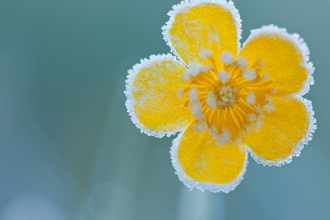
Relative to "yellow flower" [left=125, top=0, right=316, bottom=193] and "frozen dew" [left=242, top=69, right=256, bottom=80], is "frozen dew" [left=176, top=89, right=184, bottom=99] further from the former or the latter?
"frozen dew" [left=242, top=69, right=256, bottom=80]

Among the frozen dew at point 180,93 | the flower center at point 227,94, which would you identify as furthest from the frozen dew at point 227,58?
the frozen dew at point 180,93

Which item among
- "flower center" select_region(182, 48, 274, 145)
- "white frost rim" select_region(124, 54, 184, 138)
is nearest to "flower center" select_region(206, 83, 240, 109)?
"flower center" select_region(182, 48, 274, 145)

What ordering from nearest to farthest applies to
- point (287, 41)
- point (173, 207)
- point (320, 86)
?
1. point (287, 41)
2. point (173, 207)
3. point (320, 86)

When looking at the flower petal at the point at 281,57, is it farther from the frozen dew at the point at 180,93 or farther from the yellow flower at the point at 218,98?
the frozen dew at the point at 180,93

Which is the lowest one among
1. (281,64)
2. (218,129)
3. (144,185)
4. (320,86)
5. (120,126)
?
Result: (218,129)

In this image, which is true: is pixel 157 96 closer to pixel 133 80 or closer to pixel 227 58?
pixel 133 80

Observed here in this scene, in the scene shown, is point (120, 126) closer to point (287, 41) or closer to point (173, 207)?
point (173, 207)

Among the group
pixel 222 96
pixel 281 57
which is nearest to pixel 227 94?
pixel 222 96

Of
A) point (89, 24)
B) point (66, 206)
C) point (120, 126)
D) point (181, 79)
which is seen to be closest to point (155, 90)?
point (181, 79)
